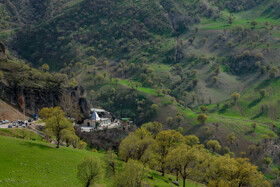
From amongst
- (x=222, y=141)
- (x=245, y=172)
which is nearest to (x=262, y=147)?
(x=222, y=141)

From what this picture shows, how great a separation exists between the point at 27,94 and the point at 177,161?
73919mm


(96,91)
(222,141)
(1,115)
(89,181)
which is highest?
(89,181)

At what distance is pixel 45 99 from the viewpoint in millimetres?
110750

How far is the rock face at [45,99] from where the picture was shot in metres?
99.6

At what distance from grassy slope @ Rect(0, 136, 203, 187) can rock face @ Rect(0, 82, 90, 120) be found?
49740mm

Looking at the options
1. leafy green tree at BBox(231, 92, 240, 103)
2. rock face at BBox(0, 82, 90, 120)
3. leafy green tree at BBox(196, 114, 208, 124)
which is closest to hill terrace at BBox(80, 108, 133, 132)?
rock face at BBox(0, 82, 90, 120)

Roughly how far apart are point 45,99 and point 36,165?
69.0 metres

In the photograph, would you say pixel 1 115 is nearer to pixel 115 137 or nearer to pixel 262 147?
pixel 115 137

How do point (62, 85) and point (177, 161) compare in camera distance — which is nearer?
point (177, 161)

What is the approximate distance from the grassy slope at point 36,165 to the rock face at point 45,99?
4974cm

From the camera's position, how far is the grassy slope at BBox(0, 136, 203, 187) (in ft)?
131

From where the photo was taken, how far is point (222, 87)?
650 ft

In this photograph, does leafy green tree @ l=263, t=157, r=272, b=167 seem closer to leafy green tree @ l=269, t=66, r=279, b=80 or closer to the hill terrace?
the hill terrace

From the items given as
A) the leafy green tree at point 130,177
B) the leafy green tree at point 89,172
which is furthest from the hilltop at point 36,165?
the leafy green tree at point 130,177
